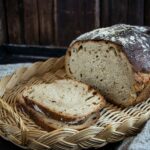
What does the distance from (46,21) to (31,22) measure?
0.26ft

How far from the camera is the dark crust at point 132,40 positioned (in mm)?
1109

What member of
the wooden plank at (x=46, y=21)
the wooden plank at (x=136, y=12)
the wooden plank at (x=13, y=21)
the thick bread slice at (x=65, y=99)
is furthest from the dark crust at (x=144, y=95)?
the wooden plank at (x=13, y=21)

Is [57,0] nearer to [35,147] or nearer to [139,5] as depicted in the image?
[139,5]

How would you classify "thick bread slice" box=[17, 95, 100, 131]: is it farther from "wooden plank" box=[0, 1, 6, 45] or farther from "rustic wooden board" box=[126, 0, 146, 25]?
"wooden plank" box=[0, 1, 6, 45]

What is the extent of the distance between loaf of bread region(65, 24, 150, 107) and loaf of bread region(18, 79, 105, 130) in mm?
73

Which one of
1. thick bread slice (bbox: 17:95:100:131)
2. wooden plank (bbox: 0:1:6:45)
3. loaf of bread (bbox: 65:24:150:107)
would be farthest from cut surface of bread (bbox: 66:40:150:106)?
wooden plank (bbox: 0:1:6:45)

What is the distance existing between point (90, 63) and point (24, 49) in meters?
0.75

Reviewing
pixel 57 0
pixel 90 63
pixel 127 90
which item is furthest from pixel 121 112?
pixel 57 0

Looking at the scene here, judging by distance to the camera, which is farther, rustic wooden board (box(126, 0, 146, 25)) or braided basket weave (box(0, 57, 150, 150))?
rustic wooden board (box(126, 0, 146, 25))

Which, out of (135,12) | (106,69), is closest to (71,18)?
(135,12)

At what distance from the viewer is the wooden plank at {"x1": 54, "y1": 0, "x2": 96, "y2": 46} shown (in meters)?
1.74

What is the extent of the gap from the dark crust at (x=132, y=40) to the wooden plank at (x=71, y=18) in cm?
54

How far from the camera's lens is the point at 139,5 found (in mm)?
1649

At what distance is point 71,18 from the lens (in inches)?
70.3
